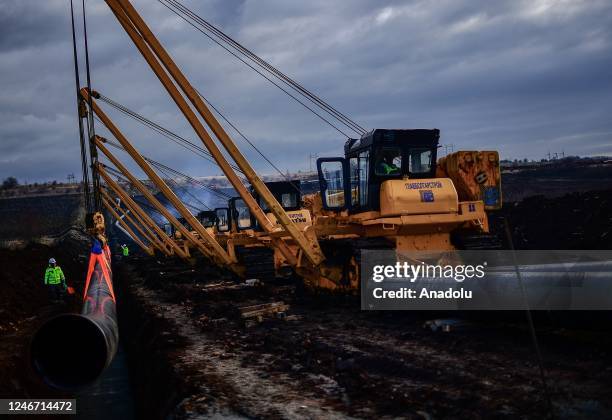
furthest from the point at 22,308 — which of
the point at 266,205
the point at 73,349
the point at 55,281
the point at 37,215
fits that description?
the point at 37,215

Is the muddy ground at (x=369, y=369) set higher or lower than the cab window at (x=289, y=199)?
lower

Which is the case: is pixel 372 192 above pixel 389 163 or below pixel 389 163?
below

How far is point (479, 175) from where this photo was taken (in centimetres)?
1366

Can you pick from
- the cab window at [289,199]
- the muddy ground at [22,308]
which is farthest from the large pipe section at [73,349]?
the cab window at [289,199]

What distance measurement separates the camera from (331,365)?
26.1 ft

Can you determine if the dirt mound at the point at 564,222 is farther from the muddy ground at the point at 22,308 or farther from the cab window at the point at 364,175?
the muddy ground at the point at 22,308

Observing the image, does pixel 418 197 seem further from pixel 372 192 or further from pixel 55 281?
pixel 55 281

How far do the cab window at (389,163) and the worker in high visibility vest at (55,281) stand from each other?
1295 cm

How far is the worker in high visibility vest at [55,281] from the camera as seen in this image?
20500 mm

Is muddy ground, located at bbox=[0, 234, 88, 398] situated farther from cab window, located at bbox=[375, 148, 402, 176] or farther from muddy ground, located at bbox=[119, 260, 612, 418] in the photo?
cab window, located at bbox=[375, 148, 402, 176]

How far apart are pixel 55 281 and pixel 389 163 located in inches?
541

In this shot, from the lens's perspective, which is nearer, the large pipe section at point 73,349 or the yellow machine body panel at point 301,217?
the large pipe section at point 73,349

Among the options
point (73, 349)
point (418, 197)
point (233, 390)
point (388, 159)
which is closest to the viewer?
point (73, 349)

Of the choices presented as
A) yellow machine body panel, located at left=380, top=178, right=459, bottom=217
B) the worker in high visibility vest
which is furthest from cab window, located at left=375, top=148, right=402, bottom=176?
the worker in high visibility vest
